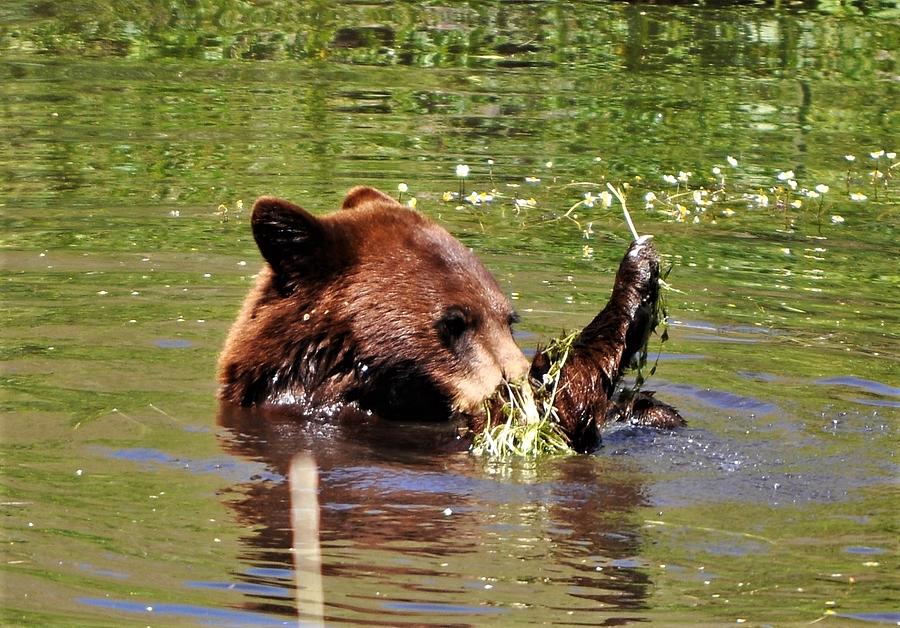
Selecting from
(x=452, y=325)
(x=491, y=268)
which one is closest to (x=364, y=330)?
(x=452, y=325)

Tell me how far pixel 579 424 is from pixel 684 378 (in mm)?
1443

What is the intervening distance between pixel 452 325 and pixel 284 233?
94 cm

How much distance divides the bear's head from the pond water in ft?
0.87

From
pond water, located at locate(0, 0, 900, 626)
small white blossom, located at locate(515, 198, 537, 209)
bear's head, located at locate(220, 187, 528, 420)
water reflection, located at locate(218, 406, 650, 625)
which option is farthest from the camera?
small white blossom, located at locate(515, 198, 537, 209)

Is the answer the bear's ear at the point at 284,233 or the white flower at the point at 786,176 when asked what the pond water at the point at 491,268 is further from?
the bear's ear at the point at 284,233

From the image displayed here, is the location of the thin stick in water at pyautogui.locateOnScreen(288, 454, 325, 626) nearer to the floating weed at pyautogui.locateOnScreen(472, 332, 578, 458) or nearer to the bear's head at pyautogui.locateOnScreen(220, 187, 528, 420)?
the bear's head at pyautogui.locateOnScreen(220, 187, 528, 420)

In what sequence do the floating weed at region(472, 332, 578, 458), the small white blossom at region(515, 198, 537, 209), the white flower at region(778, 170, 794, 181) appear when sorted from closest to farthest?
1. the floating weed at region(472, 332, 578, 458)
2. the small white blossom at region(515, 198, 537, 209)
3. the white flower at region(778, 170, 794, 181)

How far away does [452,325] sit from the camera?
309 inches

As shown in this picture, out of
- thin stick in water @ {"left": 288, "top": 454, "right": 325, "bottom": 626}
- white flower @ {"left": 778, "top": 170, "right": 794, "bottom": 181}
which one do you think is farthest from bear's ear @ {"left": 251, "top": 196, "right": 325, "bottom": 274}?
white flower @ {"left": 778, "top": 170, "right": 794, "bottom": 181}

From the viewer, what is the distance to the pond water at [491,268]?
5.73 m

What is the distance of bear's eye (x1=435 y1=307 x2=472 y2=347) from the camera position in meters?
7.80

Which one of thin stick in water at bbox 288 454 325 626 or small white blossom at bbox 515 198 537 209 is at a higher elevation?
small white blossom at bbox 515 198 537 209

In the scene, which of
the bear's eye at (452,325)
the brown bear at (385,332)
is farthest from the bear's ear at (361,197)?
the bear's eye at (452,325)

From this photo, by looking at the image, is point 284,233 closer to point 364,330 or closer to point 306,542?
point 364,330
